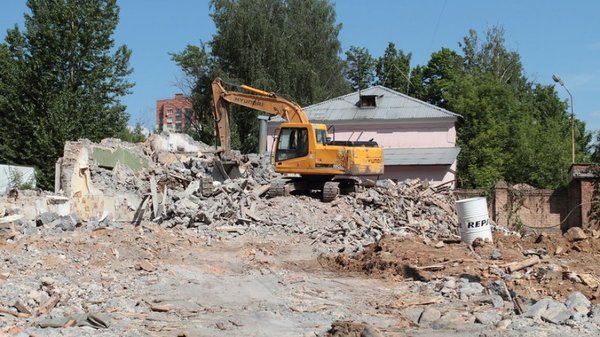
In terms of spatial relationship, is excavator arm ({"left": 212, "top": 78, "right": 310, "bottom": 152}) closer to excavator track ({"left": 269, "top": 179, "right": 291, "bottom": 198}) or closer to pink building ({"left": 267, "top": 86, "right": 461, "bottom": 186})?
excavator track ({"left": 269, "top": 179, "right": 291, "bottom": 198})

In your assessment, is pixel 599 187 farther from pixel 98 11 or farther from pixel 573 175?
pixel 98 11

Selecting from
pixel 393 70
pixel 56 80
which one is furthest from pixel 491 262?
pixel 393 70

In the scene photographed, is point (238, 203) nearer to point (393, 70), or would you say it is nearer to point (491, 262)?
point (491, 262)

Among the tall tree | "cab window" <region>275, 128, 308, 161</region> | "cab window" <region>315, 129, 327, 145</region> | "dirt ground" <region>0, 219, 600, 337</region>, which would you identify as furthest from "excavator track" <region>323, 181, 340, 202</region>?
the tall tree

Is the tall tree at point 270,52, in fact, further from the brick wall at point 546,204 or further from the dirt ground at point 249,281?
the dirt ground at point 249,281

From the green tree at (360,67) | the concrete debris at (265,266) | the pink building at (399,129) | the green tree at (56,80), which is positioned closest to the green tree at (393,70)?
the green tree at (360,67)

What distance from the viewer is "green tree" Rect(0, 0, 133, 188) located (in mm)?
31875

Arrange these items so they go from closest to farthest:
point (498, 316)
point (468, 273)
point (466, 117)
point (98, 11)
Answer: point (498, 316) → point (468, 273) → point (98, 11) → point (466, 117)

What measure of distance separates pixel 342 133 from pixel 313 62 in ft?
31.4

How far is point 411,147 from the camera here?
3366 centimetres

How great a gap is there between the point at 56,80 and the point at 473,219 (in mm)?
23896

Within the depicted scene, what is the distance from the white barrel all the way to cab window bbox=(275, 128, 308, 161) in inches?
278

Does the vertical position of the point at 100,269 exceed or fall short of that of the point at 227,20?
it falls short

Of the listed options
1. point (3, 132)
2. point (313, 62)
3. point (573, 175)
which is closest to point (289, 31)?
point (313, 62)
